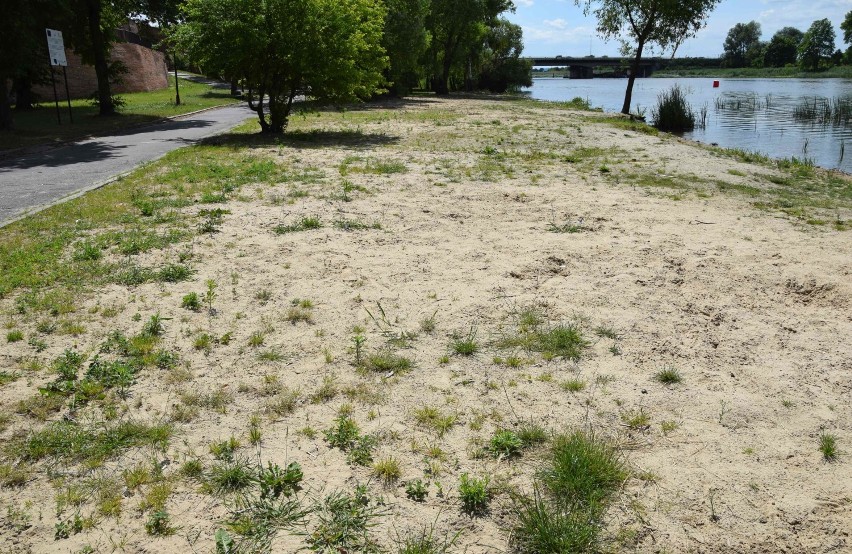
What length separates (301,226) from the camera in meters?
8.69

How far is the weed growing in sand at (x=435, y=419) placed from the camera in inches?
158

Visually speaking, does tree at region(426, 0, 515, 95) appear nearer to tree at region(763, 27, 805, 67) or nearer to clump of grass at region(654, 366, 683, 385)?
clump of grass at region(654, 366, 683, 385)

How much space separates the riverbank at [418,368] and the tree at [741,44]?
130m

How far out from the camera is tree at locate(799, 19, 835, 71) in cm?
10119

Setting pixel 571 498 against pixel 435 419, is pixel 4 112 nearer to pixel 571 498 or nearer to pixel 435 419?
pixel 435 419

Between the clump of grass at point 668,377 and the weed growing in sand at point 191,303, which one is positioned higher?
the weed growing in sand at point 191,303

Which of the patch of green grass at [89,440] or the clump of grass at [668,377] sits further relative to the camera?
the clump of grass at [668,377]

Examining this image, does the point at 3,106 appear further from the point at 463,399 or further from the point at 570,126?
the point at 463,399

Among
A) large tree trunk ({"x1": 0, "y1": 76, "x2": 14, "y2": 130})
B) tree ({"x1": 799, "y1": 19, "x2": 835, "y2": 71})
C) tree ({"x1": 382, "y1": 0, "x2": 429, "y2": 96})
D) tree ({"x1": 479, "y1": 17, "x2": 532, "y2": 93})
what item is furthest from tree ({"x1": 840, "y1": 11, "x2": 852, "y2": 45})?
large tree trunk ({"x1": 0, "y1": 76, "x2": 14, "y2": 130})

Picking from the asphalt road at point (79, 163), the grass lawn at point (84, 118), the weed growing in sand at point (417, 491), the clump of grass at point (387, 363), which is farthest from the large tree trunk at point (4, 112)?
the weed growing in sand at point (417, 491)

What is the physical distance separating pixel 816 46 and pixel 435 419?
120 metres

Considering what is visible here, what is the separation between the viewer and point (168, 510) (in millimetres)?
3268

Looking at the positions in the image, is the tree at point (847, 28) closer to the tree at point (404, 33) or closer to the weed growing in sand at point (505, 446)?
the tree at point (404, 33)

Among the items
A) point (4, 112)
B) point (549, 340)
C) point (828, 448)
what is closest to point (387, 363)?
point (549, 340)
